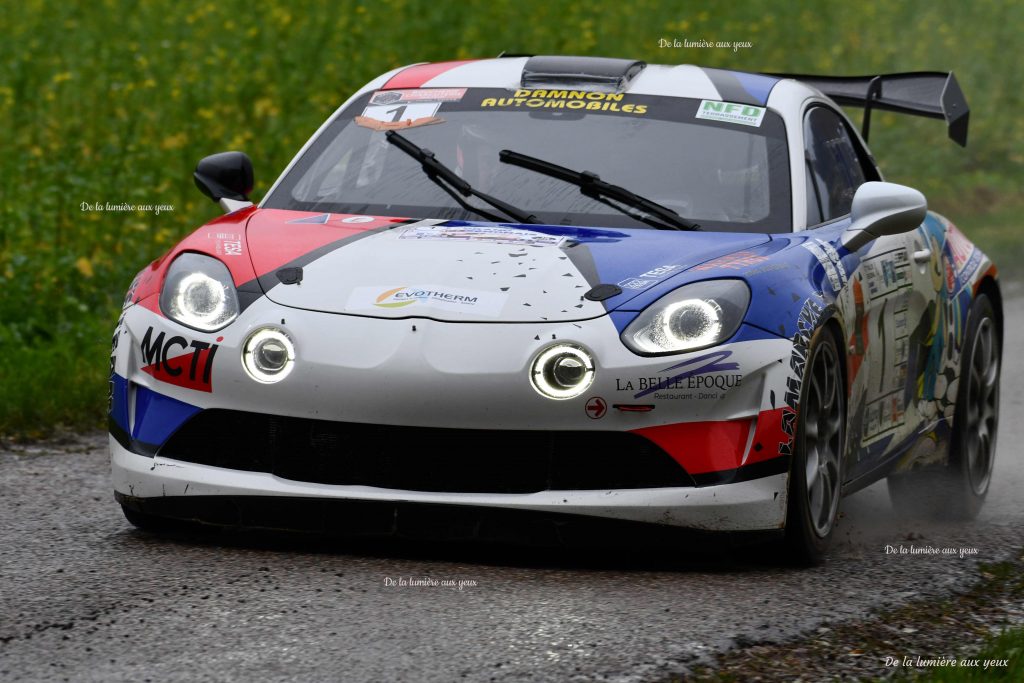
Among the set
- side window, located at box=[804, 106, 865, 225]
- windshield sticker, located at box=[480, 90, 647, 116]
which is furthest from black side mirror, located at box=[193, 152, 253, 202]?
side window, located at box=[804, 106, 865, 225]

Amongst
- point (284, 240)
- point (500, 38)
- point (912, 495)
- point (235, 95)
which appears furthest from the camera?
point (500, 38)

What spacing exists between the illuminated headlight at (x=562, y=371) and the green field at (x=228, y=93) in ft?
11.0

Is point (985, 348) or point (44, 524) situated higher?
point (985, 348)

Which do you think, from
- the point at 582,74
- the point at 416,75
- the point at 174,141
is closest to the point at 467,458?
the point at 582,74

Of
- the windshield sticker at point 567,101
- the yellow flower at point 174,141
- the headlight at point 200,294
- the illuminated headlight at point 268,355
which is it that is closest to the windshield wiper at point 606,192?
the windshield sticker at point 567,101

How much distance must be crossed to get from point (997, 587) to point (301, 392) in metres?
2.21

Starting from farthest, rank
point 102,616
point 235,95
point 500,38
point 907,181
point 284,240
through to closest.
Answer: point 907,181 < point 500,38 < point 235,95 < point 284,240 < point 102,616

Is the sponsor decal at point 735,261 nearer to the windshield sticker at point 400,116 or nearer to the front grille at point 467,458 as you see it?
the front grille at point 467,458

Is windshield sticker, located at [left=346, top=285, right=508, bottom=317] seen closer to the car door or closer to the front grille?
the front grille

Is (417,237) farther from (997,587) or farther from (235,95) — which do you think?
(235,95)

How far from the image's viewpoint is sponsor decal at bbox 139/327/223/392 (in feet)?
17.9

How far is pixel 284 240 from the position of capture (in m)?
5.87

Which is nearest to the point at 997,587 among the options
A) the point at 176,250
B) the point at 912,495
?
the point at 912,495

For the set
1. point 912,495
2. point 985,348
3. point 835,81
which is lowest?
point 912,495
